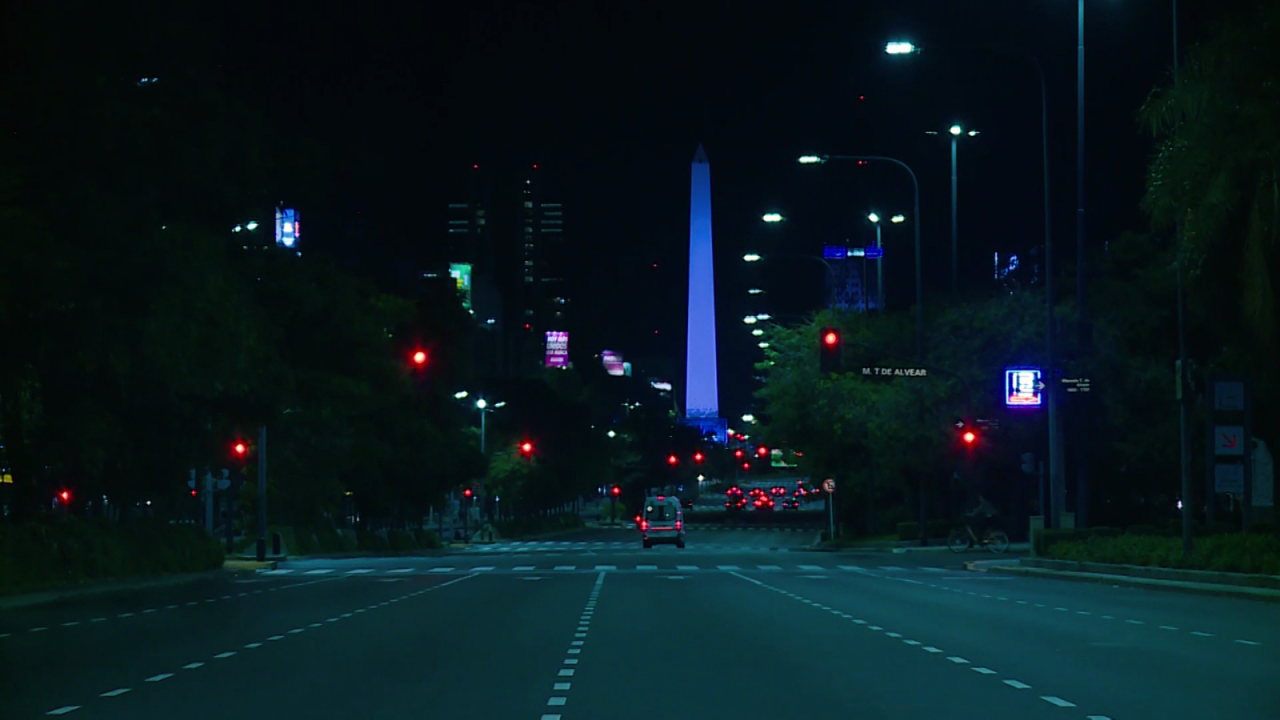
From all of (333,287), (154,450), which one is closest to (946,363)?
(333,287)

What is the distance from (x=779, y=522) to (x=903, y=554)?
83.7 metres

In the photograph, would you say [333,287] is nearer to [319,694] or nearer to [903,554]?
[903,554]

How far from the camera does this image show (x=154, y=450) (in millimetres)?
43094

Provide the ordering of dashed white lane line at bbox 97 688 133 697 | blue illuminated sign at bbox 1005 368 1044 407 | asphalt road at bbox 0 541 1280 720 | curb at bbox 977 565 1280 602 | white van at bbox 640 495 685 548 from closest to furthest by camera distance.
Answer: asphalt road at bbox 0 541 1280 720 < dashed white lane line at bbox 97 688 133 697 < curb at bbox 977 565 1280 602 < blue illuminated sign at bbox 1005 368 1044 407 < white van at bbox 640 495 685 548

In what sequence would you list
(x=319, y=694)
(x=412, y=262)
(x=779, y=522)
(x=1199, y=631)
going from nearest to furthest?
(x=319, y=694), (x=1199, y=631), (x=779, y=522), (x=412, y=262)

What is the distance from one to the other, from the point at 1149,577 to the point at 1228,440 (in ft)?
12.4

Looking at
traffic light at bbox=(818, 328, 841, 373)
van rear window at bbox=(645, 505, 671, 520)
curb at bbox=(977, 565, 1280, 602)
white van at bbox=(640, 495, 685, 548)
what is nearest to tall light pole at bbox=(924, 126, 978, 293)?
traffic light at bbox=(818, 328, 841, 373)

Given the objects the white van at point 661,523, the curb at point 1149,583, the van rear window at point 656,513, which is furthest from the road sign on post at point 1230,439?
the van rear window at point 656,513

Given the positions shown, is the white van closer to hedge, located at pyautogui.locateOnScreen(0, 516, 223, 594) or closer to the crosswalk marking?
the crosswalk marking

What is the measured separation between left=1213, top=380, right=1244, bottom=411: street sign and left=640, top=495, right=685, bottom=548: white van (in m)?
44.3

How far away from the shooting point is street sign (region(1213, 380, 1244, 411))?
112 feet

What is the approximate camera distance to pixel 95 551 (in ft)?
131

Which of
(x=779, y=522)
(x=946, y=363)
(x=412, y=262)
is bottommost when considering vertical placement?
(x=779, y=522)

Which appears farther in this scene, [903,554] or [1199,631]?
[903,554]
